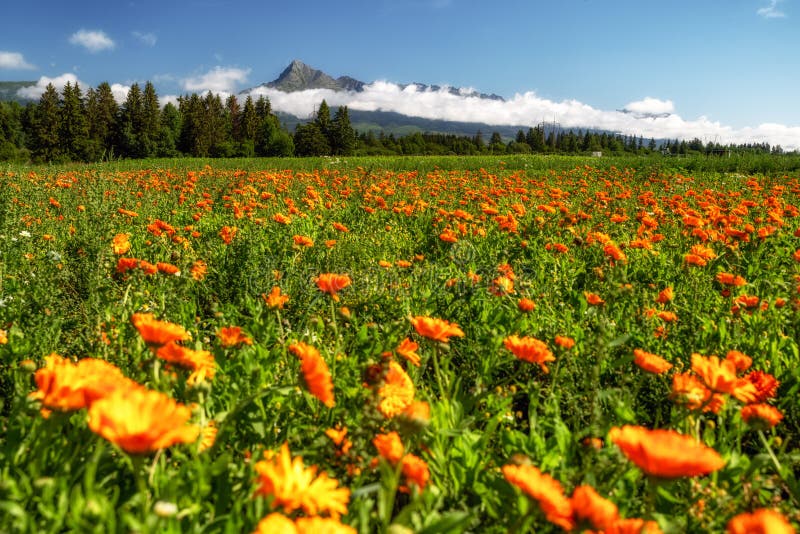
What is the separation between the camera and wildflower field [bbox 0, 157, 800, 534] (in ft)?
3.33

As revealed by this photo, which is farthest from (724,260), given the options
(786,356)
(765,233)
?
(786,356)

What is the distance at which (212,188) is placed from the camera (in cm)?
717

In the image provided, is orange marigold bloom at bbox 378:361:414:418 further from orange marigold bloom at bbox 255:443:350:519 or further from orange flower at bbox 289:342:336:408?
orange marigold bloom at bbox 255:443:350:519

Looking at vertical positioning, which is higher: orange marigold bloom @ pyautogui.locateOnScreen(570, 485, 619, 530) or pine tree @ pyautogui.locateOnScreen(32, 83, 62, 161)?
pine tree @ pyautogui.locateOnScreen(32, 83, 62, 161)

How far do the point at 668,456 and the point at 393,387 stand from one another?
80 cm

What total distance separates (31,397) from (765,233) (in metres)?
4.52

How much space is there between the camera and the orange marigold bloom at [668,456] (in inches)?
36.3

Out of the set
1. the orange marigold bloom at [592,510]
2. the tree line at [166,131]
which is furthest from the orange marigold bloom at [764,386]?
the tree line at [166,131]

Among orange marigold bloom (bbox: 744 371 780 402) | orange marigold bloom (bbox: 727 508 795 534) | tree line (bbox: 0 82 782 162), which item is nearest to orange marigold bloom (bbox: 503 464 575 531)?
Result: orange marigold bloom (bbox: 727 508 795 534)

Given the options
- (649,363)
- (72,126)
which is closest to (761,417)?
(649,363)

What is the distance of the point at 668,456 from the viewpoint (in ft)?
3.09

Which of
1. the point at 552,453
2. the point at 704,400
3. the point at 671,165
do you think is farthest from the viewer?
the point at 671,165

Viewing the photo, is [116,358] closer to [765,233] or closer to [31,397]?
[31,397]

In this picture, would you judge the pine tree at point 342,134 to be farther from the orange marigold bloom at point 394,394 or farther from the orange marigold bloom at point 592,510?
the orange marigold bloom at point 592,510
